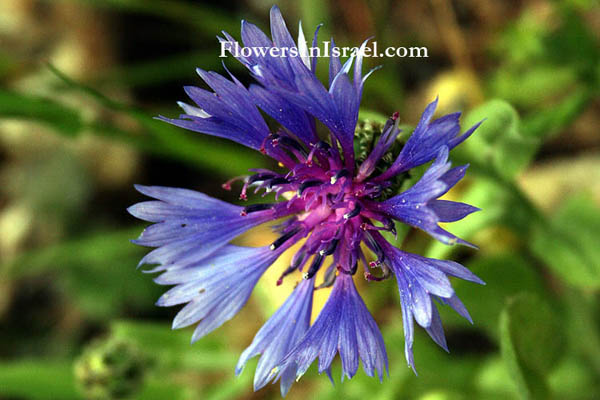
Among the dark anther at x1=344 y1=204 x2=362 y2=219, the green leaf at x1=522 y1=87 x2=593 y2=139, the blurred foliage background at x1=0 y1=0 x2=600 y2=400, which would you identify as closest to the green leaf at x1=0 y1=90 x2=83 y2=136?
the blurred foliage background at x1=0 y1=0 x2=600 y2=400

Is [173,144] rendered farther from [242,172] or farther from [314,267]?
[314,267]

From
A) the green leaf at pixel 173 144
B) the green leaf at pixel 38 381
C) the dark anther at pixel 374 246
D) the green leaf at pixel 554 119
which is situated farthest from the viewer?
the green leaf at pixel 38 381

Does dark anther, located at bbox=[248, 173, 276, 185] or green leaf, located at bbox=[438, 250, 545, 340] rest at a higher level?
dark anther, located at bbox=[248, 173, 276, 185]

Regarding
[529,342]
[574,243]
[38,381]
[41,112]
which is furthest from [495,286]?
[38,381]

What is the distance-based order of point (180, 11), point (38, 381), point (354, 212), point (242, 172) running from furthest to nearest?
point (180, 11)
point (242, 172)
point (38, 381)
point (354, 212)

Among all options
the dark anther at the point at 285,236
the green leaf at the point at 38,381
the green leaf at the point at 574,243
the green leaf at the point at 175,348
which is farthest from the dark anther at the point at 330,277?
the green leaf at the point at 38,381

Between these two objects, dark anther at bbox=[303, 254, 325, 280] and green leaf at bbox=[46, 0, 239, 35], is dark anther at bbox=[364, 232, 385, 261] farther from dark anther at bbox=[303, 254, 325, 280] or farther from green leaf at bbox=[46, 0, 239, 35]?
green leaf at bbox=[46, 0, 239, 35]

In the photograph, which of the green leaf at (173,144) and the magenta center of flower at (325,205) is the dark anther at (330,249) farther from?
the green leaf at (173,144)
